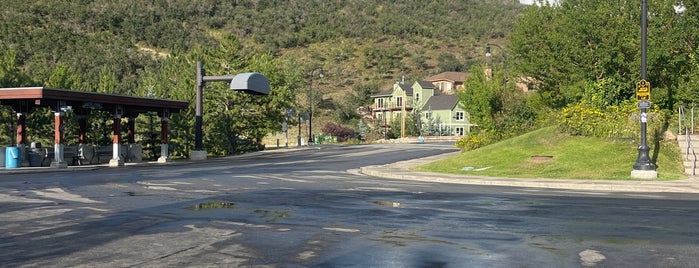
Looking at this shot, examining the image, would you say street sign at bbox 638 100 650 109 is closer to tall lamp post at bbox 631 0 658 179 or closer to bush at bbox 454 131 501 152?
tall lamp post at bbox 631 0 658 179

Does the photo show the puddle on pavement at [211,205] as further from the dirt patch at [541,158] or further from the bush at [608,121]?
the bush at [608,121]

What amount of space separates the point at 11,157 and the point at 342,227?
2678 cm

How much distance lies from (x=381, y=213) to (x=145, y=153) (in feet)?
128

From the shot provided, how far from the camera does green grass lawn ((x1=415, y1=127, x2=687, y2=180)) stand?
24812 mm

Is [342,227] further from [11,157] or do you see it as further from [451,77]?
[451,77]

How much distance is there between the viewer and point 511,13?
188 m

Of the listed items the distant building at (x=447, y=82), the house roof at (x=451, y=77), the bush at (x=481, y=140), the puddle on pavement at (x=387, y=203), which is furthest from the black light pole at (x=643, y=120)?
the house roof at (x=451, y=77)

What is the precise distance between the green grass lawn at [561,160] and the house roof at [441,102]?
230 ft

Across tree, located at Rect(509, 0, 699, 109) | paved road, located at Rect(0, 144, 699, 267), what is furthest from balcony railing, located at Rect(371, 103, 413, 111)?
paved road, located at Rect(0, 144, 699, 267)

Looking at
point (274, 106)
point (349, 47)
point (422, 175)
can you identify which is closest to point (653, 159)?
point (422, 175)

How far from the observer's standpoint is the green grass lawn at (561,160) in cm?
2481

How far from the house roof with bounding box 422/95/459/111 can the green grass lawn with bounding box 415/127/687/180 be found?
230 feet

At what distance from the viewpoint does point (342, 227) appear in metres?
11.9

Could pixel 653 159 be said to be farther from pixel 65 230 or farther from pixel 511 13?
pixel 511 13
